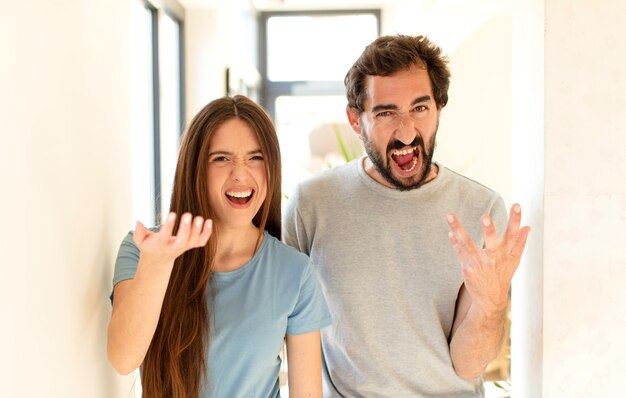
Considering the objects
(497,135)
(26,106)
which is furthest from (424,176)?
(497,135)

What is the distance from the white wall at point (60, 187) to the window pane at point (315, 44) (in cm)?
424

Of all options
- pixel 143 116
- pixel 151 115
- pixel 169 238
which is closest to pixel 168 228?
pixel 169 238

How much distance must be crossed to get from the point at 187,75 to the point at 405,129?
2212mm

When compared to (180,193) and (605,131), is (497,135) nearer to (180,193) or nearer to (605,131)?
(605,131)

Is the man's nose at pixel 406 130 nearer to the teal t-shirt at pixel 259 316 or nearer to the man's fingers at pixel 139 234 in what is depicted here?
the teal t-shirt at pixel 259 316

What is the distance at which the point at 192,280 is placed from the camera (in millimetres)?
1478

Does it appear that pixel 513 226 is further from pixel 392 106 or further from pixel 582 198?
pixel 392 106

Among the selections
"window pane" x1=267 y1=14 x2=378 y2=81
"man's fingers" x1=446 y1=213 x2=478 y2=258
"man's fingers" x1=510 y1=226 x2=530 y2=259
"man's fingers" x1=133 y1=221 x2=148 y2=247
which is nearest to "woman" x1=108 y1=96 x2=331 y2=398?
"man's fingers" x1=133 y1=221 x2=148 y2=247

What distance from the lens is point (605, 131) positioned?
1681 millimetres

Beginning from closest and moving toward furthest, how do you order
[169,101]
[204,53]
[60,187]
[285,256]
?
[60,187] → [285,256] → [169,101] → [204,53]

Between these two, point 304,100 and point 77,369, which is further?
point 304,100

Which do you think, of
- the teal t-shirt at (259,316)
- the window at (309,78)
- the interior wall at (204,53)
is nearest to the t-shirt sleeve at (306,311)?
the teal t-shirt at (259,316)

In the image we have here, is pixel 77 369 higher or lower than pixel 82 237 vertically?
lower

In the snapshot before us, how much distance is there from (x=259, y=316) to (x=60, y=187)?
52 centimetres
